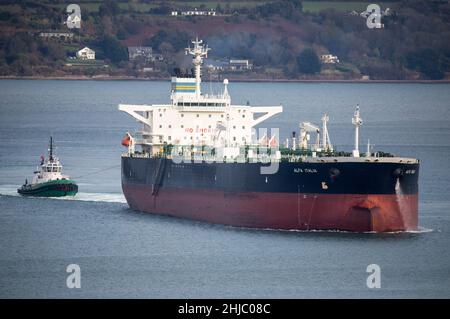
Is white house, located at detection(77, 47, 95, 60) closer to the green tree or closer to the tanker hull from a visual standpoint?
the green tree

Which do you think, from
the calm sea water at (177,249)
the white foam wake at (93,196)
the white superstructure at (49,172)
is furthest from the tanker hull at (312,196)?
the white superstructure at (49,172)

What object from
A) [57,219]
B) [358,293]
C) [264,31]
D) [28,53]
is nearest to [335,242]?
[358,293]

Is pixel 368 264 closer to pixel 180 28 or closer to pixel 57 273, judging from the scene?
pixel 57 273

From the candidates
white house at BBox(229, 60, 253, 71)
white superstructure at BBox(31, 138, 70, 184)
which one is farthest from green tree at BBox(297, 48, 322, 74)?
white superstructure at BBox(31, 138, 70, 184)

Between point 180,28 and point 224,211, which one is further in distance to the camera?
point 180,28

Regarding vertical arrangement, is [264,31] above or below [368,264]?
above

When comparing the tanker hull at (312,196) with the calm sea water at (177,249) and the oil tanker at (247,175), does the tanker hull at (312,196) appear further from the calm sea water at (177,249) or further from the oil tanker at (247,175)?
the calm sea water at (177,249)
